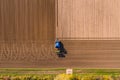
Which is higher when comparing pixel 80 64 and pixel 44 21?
pixel 44 21

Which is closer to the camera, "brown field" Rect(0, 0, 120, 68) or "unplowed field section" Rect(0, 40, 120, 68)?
"unplowed field section" Rect(0, 40, 120, 68)

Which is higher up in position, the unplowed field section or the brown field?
the brown field

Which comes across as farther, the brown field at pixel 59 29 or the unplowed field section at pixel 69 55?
the brown field at pixel 59 29

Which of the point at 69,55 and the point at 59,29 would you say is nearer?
the point at 69,55

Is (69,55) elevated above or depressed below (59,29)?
below

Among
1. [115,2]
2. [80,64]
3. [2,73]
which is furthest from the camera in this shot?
[115,2]

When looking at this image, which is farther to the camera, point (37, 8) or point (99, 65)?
point (37, 8)

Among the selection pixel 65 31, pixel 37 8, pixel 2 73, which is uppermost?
pixel 37 8

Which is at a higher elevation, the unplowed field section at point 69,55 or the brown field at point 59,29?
the brown field at point 59,29

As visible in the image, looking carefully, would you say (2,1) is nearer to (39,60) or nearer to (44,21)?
(44,21)

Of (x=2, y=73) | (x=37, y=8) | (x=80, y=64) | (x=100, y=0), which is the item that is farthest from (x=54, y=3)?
(x=2, y=73)

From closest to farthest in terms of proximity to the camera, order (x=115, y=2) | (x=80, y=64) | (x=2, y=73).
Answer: (x=2, y=73) < (x=80, y=64) < (x=115, y=2)
